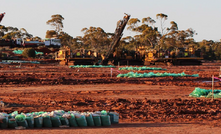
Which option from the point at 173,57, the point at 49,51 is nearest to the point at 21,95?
the point at 173,57

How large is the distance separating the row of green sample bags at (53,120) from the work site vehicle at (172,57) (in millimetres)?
46051

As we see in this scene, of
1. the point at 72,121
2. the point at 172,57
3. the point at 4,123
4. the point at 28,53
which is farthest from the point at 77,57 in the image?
the point at 4,123

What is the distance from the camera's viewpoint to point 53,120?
30.7ft

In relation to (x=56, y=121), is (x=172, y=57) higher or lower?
higher

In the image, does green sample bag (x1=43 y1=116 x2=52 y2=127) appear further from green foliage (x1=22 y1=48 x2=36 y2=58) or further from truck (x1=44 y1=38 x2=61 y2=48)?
truck (x1=44 y1=38 x2=61 y2=48)

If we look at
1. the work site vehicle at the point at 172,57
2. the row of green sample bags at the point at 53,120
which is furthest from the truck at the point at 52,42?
the row of green sample bags at the point at 53,120

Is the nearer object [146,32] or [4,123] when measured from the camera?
[4,123]

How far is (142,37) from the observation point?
90188 mm

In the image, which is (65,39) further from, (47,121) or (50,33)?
(47,121)

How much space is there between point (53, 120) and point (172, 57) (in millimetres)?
47939

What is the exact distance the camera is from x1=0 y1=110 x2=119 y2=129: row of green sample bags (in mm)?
9156

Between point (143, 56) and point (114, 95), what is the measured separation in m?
41.4

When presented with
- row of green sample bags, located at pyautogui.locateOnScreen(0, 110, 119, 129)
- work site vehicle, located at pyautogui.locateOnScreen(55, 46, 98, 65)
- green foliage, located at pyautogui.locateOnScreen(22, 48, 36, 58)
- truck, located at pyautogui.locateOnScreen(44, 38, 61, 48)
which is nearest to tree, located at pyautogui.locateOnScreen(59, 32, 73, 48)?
truck, located at pyautogui.locateOnScreen(44, 38, 61, 48)

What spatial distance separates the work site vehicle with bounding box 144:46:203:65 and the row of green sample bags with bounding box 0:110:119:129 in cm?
4605
